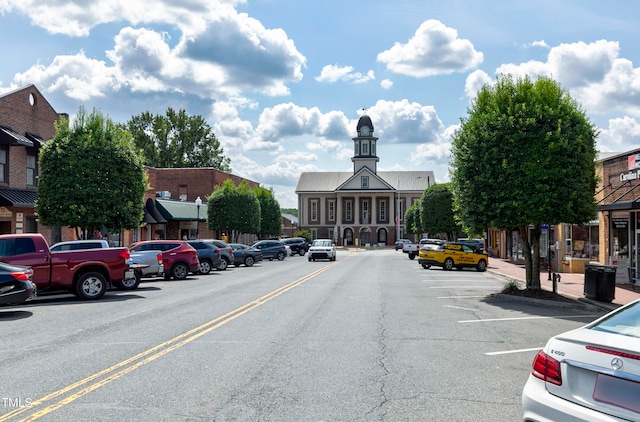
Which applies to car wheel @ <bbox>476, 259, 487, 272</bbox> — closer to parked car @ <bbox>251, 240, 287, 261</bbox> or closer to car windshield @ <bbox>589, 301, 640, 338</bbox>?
parked car @ <bbox>251, 240, 287, 261</bbox>

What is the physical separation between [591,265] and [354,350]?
10917 mm

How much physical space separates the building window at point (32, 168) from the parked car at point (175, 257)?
361 inches

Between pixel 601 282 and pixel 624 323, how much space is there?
13.2 m

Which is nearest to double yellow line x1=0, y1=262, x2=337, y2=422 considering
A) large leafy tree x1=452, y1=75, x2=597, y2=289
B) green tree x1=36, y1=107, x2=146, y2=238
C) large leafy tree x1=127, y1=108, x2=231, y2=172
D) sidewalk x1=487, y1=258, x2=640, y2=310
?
large leafy tree x1=452, y1=75, x2=597, y2=289

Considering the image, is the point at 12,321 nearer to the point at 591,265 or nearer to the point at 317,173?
the point at 591,265

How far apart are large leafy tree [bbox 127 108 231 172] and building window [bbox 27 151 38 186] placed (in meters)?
61.8

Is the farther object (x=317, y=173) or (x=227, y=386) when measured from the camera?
(x=317, y=173)

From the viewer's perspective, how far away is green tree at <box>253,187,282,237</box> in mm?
69875

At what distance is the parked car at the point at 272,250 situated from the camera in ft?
156

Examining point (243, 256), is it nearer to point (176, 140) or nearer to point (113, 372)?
point (113, 372)

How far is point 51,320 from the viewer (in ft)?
41.7

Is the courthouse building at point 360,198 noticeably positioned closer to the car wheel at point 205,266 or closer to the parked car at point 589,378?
the car wheel at point 205,266

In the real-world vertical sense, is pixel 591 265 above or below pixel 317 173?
below

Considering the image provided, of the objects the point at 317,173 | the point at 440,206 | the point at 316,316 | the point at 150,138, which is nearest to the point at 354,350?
the point at 316,316
